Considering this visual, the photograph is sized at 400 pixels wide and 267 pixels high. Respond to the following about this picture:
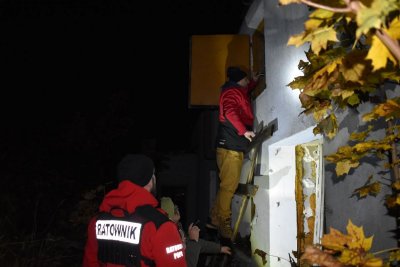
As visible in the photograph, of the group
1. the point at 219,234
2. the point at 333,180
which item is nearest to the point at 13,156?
the point at 219,234

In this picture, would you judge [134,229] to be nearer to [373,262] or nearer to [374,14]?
[373,262]

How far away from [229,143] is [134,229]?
3.50m

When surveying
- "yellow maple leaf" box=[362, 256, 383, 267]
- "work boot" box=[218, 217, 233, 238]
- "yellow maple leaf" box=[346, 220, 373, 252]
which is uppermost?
"yellow maple leaf" box=[346, 220, 373, 252]

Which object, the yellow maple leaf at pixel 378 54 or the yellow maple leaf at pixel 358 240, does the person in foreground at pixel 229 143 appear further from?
the yellow maple leaf at pixel 378 54

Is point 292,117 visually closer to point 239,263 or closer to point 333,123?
point 333,123

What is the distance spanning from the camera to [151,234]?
8.48 ft

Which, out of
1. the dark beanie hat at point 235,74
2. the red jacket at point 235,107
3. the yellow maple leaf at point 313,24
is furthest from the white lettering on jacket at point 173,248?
the dark beanie hat at point 235,74

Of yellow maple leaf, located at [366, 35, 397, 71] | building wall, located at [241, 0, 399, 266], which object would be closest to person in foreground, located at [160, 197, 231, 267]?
building wall, located at [241, 0, 399, 266]

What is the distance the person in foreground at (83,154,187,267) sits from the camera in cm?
257

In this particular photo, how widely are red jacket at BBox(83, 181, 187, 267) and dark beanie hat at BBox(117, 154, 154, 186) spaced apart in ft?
0.17

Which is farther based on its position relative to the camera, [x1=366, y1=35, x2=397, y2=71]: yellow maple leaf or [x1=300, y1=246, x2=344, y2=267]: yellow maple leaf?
[x1=300, y1=246, x2=344, y2=267]: yellow maple leaf

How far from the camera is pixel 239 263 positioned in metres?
5.61

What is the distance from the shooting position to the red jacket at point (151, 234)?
254 centimetres

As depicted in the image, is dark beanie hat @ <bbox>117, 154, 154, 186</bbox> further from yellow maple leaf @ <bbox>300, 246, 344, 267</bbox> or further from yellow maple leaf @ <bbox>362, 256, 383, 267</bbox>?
yellow maple leaf @ <bbox>362, 256, 383, 267</bbox>
